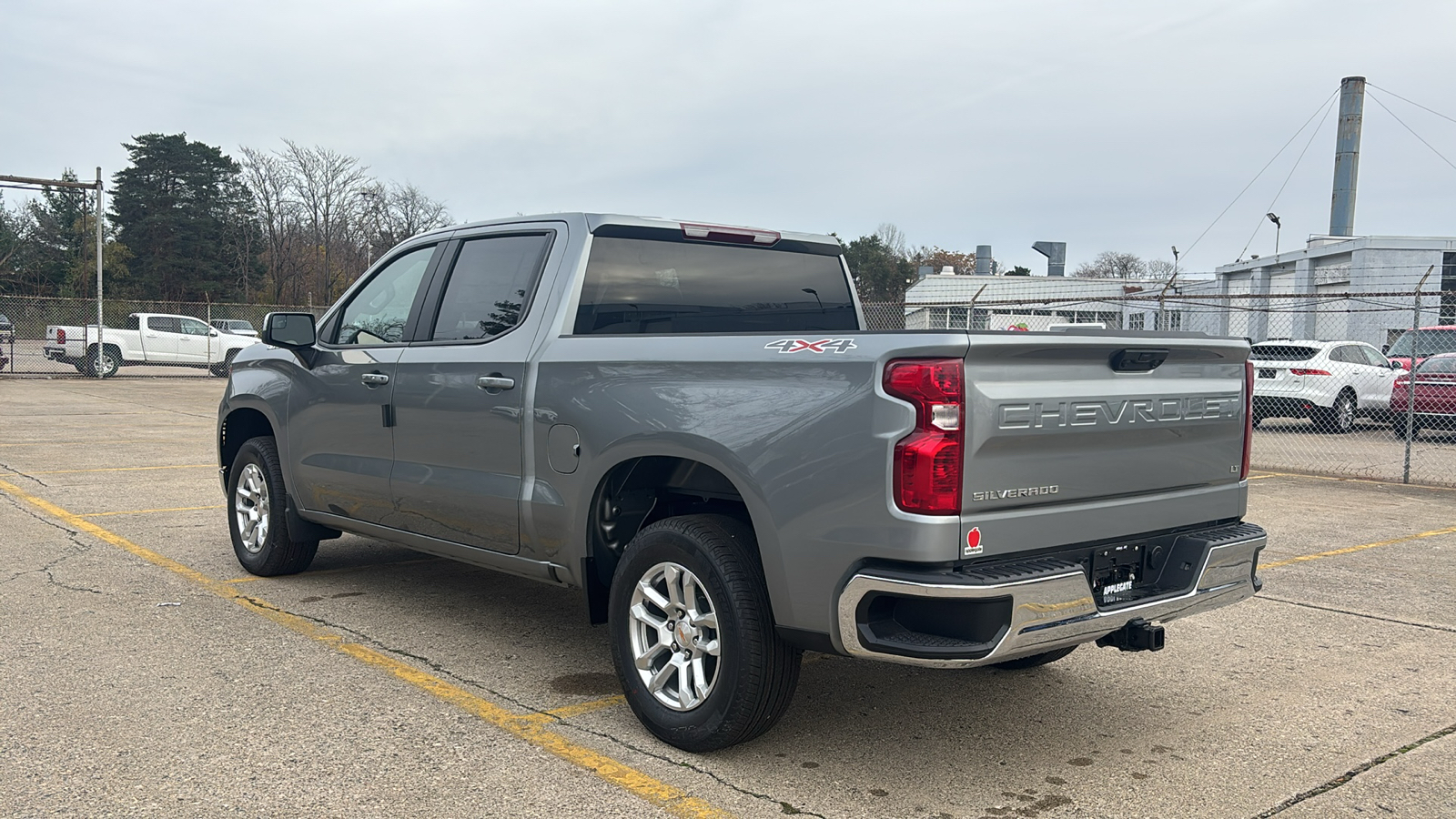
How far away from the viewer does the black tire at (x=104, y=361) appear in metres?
27.9

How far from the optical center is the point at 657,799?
3.43m

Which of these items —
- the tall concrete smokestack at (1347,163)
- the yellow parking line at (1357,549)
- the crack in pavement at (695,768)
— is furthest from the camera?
the tall concrete smokestack at (1347,163)

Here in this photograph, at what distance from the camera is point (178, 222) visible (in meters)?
59.9

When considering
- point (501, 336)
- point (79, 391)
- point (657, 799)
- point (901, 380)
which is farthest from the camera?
point (79, 391)

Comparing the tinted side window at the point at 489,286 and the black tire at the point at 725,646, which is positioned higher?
the tinted side window at the point at 489,286

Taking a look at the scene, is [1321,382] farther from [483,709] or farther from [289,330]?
[483,709]

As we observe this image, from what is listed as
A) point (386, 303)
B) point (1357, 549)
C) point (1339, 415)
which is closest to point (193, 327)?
point (1339, 415)

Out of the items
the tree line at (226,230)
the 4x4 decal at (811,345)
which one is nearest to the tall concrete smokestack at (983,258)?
the tree line at (226,230)

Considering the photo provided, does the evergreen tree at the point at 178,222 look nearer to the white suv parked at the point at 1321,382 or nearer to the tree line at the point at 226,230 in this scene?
the tree line at the point at 226,230

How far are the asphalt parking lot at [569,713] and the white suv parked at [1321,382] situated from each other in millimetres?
11280

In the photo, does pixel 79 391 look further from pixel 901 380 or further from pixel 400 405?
pixel 901 380

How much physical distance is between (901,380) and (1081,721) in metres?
1.85

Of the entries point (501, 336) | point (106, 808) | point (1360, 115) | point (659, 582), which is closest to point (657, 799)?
point (659, 582)

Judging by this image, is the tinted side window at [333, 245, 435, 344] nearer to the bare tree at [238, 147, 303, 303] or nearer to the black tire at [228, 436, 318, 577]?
the black tire at [228, 436, 318, 577]
